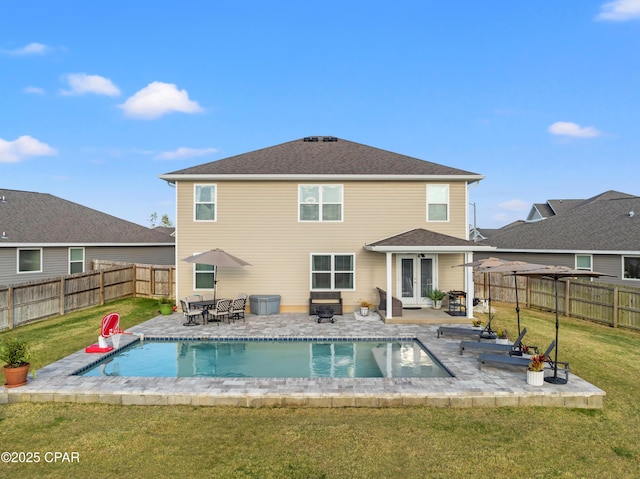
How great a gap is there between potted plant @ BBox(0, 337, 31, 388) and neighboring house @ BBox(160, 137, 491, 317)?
28.3 ft

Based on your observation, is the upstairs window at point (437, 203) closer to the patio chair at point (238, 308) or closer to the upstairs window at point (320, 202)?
the upstairs window at point (320, 202)

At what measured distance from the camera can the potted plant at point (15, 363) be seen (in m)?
7.55

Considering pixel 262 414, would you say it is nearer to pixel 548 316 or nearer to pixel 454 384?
pixel 454 384

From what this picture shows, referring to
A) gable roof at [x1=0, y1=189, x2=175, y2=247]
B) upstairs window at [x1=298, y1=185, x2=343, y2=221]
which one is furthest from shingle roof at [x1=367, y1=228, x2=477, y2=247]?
gable roof at [x1=0, y1=189, x2=175, y2=247]

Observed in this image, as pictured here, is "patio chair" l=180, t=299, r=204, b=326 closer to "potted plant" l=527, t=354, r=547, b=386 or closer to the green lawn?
the green lawn

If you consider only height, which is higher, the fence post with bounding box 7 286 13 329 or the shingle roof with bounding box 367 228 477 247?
the shingle roof with bounding box 367 228 477 247

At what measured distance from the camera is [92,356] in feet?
32.8

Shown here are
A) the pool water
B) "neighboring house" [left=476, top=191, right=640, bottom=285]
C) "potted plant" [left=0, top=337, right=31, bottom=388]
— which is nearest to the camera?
"potted plant" [left=0, top=337, right=31, bottom=388]

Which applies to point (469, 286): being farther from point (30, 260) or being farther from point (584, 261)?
A: point (30, 260)

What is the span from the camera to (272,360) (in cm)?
1020

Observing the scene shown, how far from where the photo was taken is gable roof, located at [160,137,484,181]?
15991mm

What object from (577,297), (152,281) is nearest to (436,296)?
(577,297)

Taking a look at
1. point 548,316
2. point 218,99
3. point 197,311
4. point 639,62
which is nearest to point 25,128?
point 218,99

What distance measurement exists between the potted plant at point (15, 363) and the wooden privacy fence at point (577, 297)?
41.4ft
